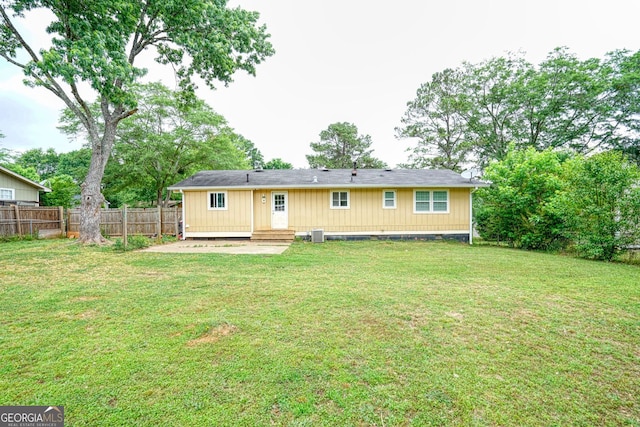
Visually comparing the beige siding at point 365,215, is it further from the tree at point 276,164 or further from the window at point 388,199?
the tree at point 276,164

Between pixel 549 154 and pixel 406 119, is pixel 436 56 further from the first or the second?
pixel 549 154

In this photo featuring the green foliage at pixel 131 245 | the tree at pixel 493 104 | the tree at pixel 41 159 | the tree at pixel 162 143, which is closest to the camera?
the green foliage at pixel 131 245

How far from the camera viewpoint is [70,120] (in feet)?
56.4

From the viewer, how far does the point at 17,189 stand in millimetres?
16219

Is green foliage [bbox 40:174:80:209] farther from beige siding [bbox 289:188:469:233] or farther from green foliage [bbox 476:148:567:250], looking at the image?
green foliage [bbox 476:148:567:250]

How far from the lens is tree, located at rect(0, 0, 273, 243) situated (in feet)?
26.9

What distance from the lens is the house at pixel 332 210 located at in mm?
12125

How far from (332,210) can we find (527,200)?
295 inches

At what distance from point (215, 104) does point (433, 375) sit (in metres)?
22.9

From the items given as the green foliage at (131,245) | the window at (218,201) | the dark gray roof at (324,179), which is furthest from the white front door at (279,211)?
the green foliage at (131,245)

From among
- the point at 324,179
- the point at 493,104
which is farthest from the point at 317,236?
the point at 493,104

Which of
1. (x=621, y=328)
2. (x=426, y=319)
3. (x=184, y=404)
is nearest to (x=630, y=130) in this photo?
(x=621, y=328)

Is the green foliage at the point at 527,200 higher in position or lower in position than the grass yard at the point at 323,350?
higher

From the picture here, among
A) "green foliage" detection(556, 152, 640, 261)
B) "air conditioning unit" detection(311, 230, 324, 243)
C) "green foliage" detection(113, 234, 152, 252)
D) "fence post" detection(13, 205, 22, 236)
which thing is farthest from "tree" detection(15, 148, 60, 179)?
"green foliage" detection(556, 152, 640, 261)
